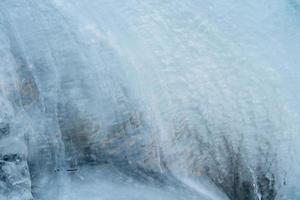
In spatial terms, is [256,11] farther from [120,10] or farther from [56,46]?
[56,46]

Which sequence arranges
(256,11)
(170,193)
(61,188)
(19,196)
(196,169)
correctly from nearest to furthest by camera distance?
(19,196) < (61,188) < (170,193) < (196,169) < (256,11)

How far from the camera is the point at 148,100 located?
4.08m

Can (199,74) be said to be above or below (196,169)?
above

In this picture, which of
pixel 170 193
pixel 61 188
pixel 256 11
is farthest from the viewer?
pixel 256 11

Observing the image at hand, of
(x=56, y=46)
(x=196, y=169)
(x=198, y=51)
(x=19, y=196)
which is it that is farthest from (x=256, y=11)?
(x=19, y=196)

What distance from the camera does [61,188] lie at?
3.62 metres

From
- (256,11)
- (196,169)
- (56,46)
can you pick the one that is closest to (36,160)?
(56,46)

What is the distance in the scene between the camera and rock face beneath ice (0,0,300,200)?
3.72m

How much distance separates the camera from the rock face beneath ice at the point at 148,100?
3.72 metres

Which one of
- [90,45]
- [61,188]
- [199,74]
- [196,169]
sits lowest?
[196,169]

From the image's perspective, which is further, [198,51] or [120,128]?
[198,51]

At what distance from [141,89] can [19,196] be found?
1358mm

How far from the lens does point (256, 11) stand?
4863 mm

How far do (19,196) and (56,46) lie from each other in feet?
4.28
